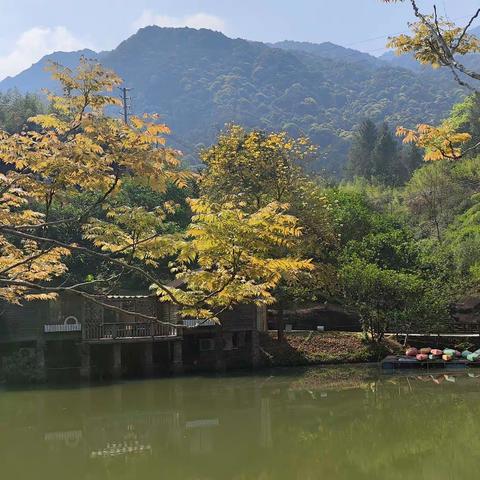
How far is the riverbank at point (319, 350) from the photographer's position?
2512 cm

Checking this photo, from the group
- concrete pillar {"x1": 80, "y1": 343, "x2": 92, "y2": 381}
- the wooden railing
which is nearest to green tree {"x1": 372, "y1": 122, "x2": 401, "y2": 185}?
the wooden railing

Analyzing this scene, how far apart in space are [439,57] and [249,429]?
35.8 feet

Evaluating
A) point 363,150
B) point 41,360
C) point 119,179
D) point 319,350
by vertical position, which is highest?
point 363,150

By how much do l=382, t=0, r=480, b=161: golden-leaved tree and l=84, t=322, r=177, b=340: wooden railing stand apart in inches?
632

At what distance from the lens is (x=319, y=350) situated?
2602cm

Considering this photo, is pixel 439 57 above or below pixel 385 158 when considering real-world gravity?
below

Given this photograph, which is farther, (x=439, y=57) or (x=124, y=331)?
(x=124, y=331)

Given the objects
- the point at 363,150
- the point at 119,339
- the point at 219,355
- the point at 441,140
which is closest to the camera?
the point at 441,140

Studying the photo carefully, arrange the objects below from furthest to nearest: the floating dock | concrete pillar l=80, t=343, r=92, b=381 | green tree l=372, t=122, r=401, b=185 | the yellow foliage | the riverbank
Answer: green tree l=372, t=122, r=401, b=185, the riverbank, the floating dock, concrete pillar l=80, t=343, r=92, b=381, the yellow foliage

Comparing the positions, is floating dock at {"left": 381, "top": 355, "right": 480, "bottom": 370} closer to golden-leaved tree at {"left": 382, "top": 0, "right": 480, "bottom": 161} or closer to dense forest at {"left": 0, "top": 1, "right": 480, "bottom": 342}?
dense forest at {"left": 0, "top": 1, "right": 480, "bottom": 342}

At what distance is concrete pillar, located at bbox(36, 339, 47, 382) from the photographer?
21.4 metres

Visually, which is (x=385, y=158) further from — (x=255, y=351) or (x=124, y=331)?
(x=124, y=331)

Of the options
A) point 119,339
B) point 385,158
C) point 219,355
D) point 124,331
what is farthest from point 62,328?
point 385,158

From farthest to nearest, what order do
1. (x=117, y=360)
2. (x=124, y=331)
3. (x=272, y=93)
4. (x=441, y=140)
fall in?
(x=272, y=93)
(x=124, y=331)
(x=117, y=360)
(x=441, y=140)
